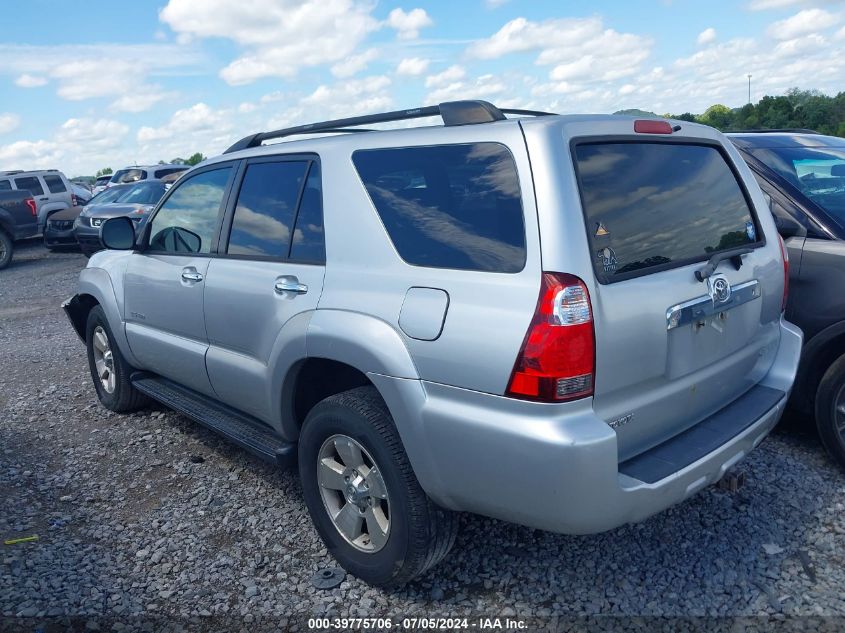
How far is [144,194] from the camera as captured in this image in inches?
583

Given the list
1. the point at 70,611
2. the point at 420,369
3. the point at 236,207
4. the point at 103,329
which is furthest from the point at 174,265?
the point at 420,369

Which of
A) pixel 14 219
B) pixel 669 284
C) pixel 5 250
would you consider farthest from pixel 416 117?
Answer: pixel 14 219

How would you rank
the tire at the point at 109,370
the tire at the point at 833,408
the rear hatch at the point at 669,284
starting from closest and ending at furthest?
the rear hatch at the point at 669,284 → the tire at the point at 833,408 → the tire at the point at 109,370

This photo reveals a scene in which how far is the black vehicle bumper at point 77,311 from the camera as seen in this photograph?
542 centimetres

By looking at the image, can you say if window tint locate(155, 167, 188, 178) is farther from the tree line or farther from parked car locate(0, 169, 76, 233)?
the tree line

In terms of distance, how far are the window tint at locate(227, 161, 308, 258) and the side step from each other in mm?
882

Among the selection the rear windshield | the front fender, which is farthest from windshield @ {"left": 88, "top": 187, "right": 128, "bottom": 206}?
the rear windshield

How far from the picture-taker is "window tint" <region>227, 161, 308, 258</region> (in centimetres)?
339

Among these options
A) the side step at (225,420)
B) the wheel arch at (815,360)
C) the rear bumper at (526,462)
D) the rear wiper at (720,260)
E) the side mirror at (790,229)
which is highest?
the rear wiper at (720,260)

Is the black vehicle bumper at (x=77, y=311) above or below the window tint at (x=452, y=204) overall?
below

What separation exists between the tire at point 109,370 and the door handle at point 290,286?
2.25 metres

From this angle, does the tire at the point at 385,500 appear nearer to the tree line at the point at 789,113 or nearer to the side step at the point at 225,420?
A: the side step at the point at 225,420

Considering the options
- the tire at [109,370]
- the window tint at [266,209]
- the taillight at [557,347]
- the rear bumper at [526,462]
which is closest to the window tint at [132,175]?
the tire at [109,370]

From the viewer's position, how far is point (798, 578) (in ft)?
9.73
